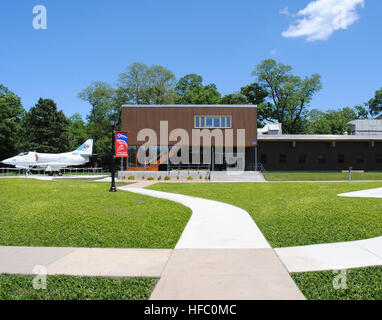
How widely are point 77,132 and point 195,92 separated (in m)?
28.6

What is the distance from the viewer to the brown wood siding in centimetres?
2981

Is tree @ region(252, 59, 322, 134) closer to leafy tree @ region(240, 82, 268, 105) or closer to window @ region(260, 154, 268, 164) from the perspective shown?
leafy tree @ region(240, 82, 268, 105)

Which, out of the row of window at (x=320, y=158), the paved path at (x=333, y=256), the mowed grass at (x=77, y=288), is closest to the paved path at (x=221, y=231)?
the paved path at (x=333, y=256)

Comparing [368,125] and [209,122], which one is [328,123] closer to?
[368,125]

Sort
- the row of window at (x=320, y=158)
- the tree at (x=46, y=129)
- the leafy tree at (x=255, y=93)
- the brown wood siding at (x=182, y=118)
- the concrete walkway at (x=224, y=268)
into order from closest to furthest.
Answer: the concrete walkway at (x=224, y=268) → the brown wood siding at (x=182, y=118) → the row of window at (x=320, y=158) → the tree at (x=46, y=129) → the leafy tree at (x=255, y=93)

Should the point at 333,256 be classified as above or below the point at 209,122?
below

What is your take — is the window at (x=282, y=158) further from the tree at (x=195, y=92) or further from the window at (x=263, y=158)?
the tree at (x=195, y=92)

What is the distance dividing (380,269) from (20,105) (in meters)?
62.5

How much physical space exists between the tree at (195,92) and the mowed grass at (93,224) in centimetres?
4548

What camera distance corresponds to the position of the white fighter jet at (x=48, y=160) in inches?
1383

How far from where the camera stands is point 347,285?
3832 mm

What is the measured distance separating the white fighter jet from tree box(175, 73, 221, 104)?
845 inches

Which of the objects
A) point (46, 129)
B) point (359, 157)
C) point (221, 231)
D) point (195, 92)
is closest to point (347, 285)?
point (221, 231)

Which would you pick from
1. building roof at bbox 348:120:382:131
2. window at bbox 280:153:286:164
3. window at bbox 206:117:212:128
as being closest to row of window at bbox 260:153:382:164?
window at bbox 280:153:286:164
